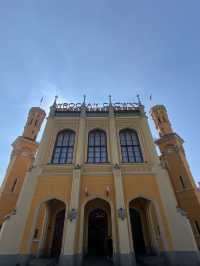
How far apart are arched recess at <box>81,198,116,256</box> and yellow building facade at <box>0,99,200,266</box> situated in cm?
7

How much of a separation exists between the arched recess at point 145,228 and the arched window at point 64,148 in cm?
685

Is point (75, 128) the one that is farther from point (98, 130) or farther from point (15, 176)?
point (15, 176)

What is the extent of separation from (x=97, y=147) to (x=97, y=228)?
6.96 meters

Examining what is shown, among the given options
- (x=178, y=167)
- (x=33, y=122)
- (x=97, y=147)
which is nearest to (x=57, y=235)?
(x=97, y=147)

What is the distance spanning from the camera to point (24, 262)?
32.1 ft

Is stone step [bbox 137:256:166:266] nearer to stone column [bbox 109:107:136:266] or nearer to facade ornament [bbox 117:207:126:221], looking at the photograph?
stone column [bbox 109:107:136:266]

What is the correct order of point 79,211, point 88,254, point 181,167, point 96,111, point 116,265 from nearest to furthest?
point 116,265
point 79,211
point 88,254
point 181,167
point 96,111

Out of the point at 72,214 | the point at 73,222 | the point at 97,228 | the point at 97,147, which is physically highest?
the point at 97,147

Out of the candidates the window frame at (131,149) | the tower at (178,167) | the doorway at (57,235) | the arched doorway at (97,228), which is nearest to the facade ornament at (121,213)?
the arched doorway at (97,228)

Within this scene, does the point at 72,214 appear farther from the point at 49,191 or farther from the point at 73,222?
the point at 49,191

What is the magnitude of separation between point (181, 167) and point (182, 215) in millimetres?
6921

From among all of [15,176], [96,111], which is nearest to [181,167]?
[96,111]

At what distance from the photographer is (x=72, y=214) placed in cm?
1067

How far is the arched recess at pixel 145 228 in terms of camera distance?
39.4 feet
